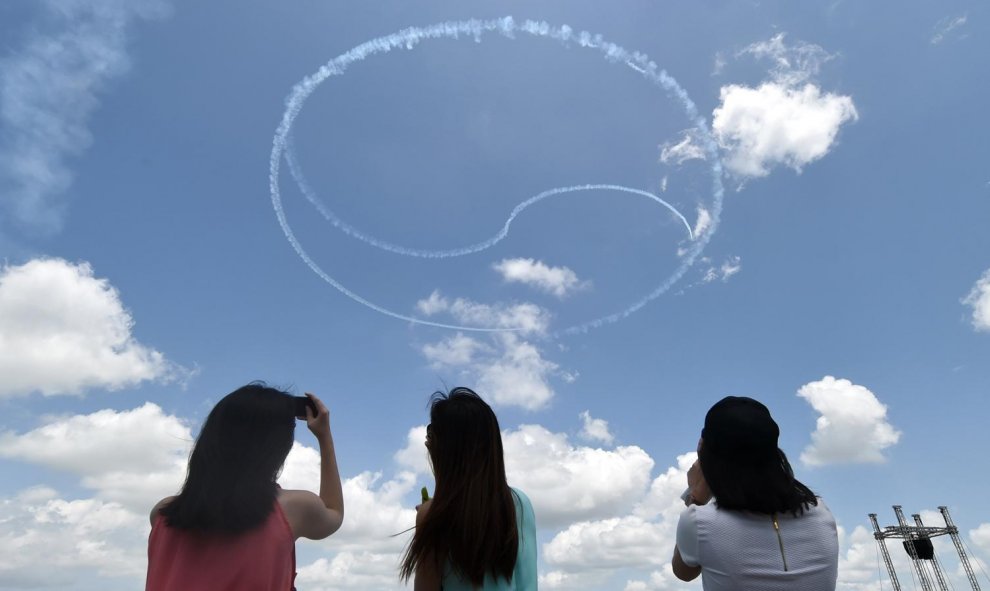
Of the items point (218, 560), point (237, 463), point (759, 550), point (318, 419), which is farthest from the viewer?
point (318, 419)

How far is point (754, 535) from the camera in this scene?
209 inches

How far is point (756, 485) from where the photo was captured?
5426 mm

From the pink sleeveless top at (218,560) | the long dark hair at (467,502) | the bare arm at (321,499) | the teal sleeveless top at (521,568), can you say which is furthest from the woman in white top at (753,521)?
the pink sleeveless top at (218,560)

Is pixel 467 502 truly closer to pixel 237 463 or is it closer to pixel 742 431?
pixel 237 463

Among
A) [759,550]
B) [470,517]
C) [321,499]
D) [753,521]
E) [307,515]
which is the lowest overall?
[759,550]

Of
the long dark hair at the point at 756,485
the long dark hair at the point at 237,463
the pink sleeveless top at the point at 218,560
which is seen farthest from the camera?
the long dark hair at the point at 756,485

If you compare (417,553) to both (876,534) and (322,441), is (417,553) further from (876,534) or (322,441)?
(876,534)

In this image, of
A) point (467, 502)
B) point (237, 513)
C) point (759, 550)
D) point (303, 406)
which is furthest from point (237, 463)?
point (759, 550)

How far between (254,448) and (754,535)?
427 cm

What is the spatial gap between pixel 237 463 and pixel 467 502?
198 cm

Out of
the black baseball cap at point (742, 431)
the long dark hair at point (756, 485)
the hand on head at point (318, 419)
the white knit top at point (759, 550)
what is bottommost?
the white knit top at point (759, 550)

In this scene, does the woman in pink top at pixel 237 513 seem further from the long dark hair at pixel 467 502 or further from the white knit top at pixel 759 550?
the white knit top at pixel 759 550

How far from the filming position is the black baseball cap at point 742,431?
547 cm

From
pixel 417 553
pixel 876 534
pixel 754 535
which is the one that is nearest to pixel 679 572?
pixel 754 535
